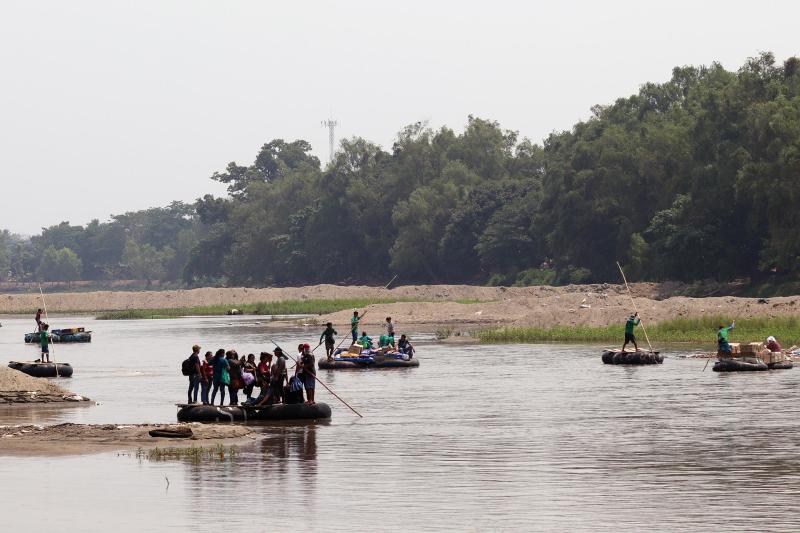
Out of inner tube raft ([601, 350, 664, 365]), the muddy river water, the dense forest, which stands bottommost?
the muddy river water

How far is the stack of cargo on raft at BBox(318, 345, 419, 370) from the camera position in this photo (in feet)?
175

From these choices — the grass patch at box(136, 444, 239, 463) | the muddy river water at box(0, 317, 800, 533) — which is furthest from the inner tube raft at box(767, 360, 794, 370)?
the grass patch at box(136, 444, 239, 463)

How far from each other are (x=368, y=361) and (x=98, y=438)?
Answer: 23.4 meters

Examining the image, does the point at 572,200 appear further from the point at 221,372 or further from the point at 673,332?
the point at 221,372

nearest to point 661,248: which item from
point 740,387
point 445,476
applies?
point 740,387

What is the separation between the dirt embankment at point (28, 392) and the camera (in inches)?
1555

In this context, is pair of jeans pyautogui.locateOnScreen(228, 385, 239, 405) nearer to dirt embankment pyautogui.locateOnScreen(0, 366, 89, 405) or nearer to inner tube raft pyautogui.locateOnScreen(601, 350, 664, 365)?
dirt embankment pyautogui.locateOnScreen(0, 366, 89, 405)

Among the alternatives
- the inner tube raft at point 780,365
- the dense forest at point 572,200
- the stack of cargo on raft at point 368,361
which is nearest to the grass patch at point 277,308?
the dense forest at point 572,200

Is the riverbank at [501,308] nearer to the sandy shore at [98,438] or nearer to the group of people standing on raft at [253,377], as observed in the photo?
the group of people standing on raft at [253,377]

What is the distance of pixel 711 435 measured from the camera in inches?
1218

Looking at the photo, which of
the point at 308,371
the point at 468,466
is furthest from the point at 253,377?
the point at 468,466

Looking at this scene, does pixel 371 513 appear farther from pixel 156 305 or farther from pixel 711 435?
pixel 156 305

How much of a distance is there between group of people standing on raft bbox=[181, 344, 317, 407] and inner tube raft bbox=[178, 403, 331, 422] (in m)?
0.24

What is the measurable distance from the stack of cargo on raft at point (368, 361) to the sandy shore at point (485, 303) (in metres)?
21.5
